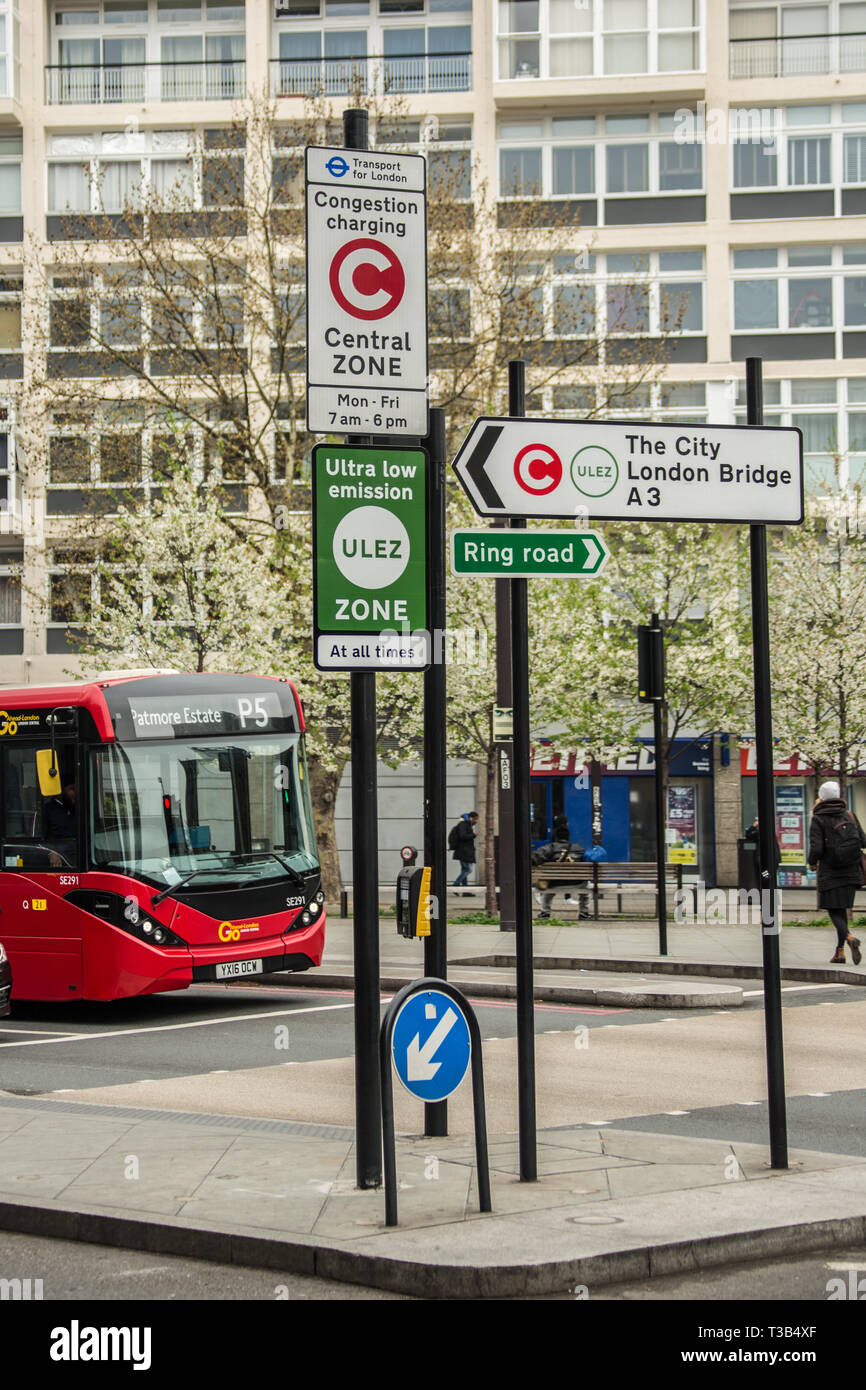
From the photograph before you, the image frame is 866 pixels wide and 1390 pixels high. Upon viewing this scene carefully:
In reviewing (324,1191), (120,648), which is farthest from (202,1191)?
(120,648)

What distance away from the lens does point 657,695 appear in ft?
62.2

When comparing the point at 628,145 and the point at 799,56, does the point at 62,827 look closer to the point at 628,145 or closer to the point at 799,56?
the point at 628,145

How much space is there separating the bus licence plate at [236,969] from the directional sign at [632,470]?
26.8 ft

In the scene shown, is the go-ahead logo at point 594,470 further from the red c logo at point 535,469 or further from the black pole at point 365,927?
the black pole at point 365,927

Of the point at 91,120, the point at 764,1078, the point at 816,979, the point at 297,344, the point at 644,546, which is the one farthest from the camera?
the point at 91,120

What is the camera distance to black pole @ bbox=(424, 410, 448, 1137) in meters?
7.43

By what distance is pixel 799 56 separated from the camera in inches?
1601

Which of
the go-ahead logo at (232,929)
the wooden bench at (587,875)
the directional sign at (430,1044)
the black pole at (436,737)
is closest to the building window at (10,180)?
the wooden bench at (587,875)

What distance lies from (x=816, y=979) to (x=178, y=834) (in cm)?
668

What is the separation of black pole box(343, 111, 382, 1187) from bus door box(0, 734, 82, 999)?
7845mm

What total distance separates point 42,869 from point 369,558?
852 cm

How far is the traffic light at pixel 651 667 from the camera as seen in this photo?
1900 cm

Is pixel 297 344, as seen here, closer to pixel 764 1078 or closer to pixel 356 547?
pixel 764 1078

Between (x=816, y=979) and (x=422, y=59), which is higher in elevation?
(x=422, y=59)
